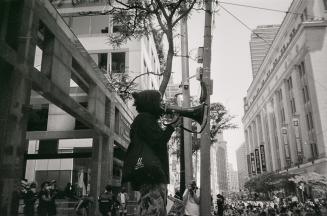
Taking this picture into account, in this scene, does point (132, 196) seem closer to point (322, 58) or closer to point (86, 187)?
point (86, 187)

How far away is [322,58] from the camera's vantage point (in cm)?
4016

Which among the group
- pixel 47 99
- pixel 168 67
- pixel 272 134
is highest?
pixel 272 134

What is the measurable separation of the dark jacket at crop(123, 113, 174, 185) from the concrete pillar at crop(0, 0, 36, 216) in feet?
17.0

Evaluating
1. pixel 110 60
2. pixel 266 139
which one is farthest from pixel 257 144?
pixel 110 60

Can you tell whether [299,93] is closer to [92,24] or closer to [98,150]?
[92,24]

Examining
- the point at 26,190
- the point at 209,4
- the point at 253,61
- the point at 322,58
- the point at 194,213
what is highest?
the point at 253,61

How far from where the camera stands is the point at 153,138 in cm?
314

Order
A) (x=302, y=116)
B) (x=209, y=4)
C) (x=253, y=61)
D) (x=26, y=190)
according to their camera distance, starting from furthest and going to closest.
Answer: (x=253, y=61) → (x=302, y=116) → (x=26, y=190) → (x=209, y=4)

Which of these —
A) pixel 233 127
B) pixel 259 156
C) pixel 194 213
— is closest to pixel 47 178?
pixel 194 213

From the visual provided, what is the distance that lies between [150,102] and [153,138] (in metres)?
0.42

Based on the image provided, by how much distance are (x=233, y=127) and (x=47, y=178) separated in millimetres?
16644

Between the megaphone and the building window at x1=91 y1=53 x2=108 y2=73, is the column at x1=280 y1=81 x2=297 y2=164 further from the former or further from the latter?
the megaphone

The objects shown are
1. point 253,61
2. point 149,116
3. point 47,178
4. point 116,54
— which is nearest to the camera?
point 149,116

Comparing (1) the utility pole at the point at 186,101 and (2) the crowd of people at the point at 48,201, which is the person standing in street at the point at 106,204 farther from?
(1) the utility pole at the point at 186,101
